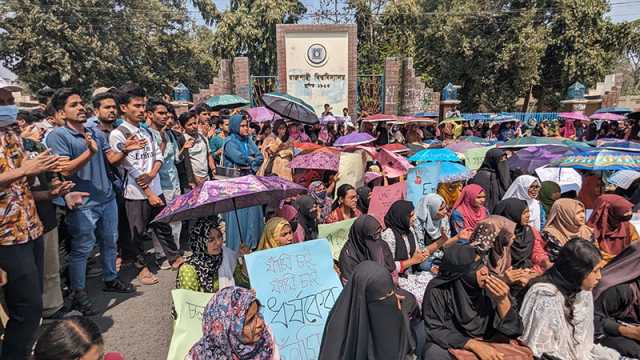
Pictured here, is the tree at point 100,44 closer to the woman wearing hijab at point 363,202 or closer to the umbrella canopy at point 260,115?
the umbrella canopy at point 260,115

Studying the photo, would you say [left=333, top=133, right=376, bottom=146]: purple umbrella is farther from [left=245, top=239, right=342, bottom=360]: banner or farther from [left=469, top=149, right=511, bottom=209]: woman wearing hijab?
[left=245, top=239, right=342, bottom=360]: banner

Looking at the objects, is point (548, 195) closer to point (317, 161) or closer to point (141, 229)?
point (317, 161)

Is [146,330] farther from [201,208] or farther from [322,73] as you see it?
[322,73]

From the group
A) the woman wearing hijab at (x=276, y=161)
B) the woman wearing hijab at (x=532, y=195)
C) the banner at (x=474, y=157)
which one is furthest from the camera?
the banner at (x=474, y=157)

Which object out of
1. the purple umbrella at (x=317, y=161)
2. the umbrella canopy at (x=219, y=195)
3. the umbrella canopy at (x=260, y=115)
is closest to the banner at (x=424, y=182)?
the purple umbrella at (x=317, y=161)

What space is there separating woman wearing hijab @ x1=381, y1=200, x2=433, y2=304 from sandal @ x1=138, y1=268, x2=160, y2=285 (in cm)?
247

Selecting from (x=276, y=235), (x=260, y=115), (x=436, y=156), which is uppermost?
(x=260, y=115)

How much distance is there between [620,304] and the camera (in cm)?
327

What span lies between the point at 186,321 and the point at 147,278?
1.95 meters

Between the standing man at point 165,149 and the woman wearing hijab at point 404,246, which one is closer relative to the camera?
the woman wearing hijab at point 404,246

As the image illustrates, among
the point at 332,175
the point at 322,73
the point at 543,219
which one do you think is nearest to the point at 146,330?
the point at 332,175

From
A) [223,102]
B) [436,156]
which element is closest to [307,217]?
[436,156]

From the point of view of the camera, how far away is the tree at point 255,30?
70.9 feet

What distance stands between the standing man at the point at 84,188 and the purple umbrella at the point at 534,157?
18.4ft
